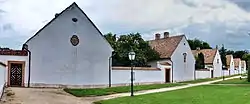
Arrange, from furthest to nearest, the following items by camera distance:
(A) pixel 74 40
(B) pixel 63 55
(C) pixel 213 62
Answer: (C) pixel 213 62 → (A) pixel 74 40 → (B) pixel 63 55

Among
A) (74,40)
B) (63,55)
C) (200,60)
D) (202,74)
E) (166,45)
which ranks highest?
(166,45)

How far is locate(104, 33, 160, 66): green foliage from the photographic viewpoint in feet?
157

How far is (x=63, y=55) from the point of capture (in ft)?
110

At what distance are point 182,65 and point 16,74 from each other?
25.9 m

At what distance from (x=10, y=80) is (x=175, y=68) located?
24.6 metres

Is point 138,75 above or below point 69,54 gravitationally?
below

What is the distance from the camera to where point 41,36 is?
32688 mm

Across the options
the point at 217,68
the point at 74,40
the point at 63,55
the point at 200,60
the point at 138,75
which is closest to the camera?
the point at 63,55

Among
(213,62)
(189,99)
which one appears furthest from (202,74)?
(189,99)

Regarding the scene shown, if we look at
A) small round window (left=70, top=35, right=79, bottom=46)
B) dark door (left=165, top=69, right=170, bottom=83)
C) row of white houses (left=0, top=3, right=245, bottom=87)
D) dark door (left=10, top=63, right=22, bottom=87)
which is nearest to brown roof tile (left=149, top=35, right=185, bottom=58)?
dark door (left=165, top=69, right=170, bottom=83)

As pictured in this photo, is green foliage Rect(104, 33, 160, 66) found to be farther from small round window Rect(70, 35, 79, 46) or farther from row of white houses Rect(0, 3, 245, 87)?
small round window Rect(70, 35, 79, 46)

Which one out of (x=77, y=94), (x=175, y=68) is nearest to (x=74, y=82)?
(x=77, y=94)

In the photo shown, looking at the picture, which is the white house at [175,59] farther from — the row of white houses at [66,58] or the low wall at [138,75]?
the row of white houses at [66,58]

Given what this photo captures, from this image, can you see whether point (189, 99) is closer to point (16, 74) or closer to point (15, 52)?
point (16, 74)
